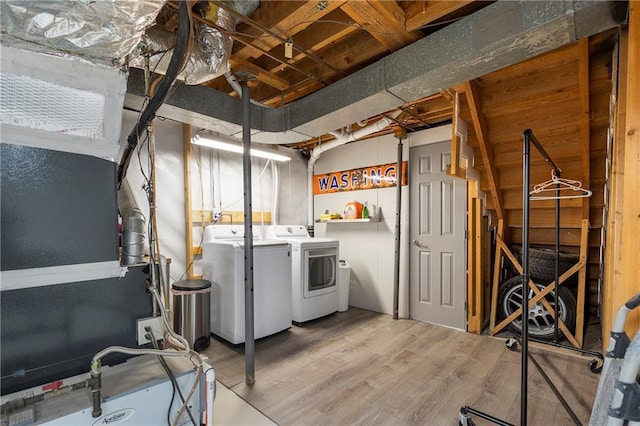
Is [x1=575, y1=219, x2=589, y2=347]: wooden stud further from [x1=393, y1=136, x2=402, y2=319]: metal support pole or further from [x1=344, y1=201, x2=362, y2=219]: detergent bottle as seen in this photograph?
[x1=344, y1=201, x2=362, y2=219]: detergent bottle

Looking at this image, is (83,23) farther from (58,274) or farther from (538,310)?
(538,310)

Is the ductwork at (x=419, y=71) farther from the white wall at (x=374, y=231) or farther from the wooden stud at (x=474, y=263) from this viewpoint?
the wooden stud at (x=474, y=263)

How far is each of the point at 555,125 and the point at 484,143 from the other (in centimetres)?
53

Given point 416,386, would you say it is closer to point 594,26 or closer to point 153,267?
point 153,267

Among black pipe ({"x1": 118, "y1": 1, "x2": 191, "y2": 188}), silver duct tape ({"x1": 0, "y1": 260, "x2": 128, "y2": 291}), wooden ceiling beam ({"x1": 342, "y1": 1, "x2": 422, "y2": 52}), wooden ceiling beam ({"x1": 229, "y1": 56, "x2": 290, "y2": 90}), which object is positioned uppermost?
wooden ceiling beam ({"x1": 229, "y1": 56, "x2": 290, "y2": 90})

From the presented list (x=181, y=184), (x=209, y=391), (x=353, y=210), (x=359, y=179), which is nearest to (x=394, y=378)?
(x=209, y=391)

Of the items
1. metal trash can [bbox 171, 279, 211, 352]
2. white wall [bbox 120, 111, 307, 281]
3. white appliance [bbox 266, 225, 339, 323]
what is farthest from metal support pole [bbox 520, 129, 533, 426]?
white wall [bbox 120, 111, 307, 281]

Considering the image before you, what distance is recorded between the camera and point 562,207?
9.89ft

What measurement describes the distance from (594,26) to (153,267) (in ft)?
7.62

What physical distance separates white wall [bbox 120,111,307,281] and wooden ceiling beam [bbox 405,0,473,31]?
104 inches

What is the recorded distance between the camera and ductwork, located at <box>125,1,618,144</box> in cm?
137

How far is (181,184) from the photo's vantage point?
3.39 m

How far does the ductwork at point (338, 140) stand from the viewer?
131 inches

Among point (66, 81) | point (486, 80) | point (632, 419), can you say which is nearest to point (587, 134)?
point (486, 80)
